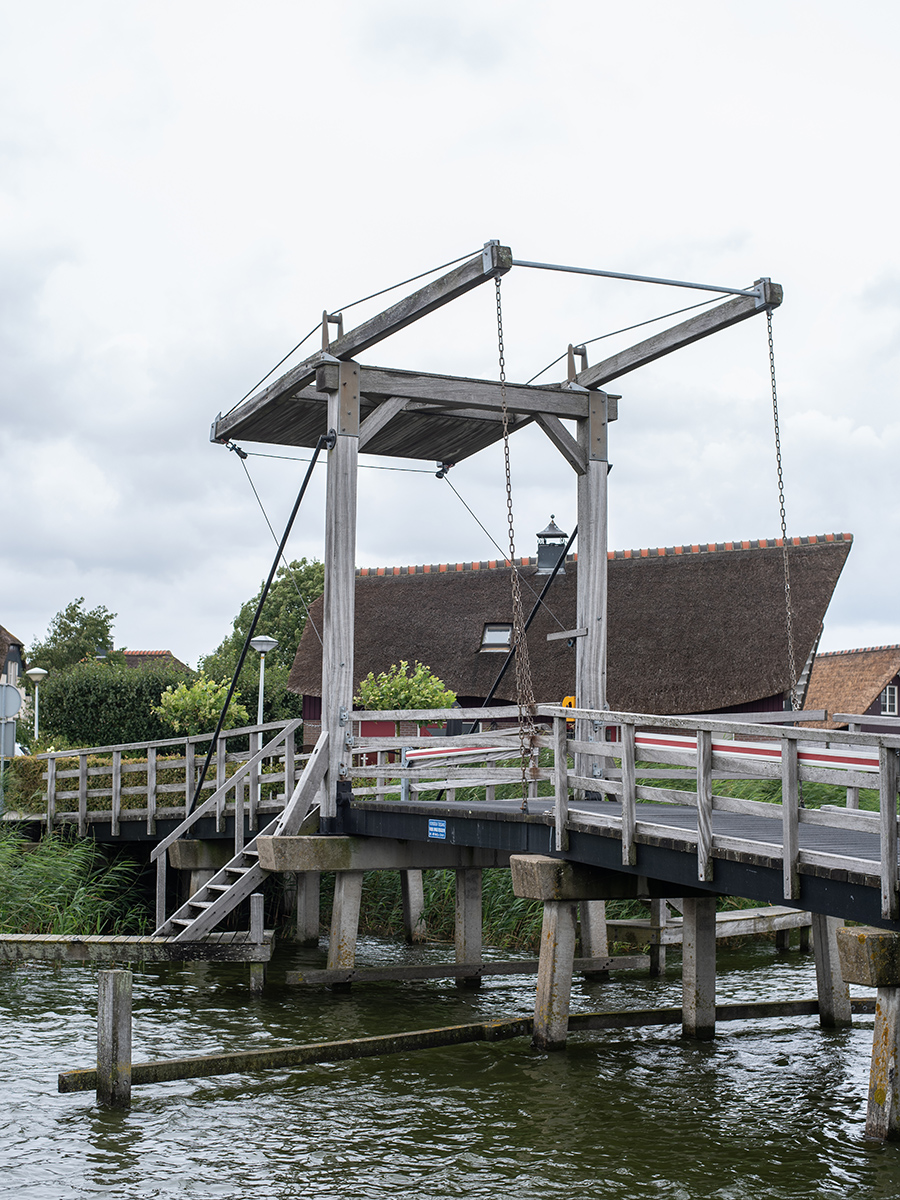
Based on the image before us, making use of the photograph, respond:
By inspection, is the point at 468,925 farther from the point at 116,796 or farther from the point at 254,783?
the point at 116,796

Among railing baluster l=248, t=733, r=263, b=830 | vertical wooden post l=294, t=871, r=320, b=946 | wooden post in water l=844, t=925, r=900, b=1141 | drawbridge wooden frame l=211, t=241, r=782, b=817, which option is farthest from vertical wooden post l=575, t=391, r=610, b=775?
wooden post in water l=844, t=925, r=900, b=1141

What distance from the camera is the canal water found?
23.8ft

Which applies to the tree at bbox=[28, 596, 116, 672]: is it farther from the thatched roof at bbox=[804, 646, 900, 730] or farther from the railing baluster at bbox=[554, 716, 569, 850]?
the railing baluster at bbox=[554, 716, 569, 850]

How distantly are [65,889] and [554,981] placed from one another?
834 centimetres

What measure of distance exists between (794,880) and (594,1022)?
3637 mm

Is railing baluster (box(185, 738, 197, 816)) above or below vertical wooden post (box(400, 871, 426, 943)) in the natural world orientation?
above

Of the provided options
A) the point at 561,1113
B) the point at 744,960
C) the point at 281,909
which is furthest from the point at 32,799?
the point at 561,1113

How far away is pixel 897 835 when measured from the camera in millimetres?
6691

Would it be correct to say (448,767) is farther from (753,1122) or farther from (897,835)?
(897,835)

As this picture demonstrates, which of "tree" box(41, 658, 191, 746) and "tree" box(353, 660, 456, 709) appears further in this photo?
"tree" box(41, 658, 191, 746)

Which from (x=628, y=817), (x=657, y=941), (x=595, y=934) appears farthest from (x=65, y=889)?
(x=628, y=817)

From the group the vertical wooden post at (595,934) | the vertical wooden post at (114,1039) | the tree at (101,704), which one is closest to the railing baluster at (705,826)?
the vertical wooden post at (114,1039)

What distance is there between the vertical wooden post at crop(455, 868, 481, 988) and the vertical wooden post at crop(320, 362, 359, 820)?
236 cm

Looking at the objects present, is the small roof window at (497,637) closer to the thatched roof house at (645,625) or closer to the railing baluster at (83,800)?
the thatched roof house at (645,625)
